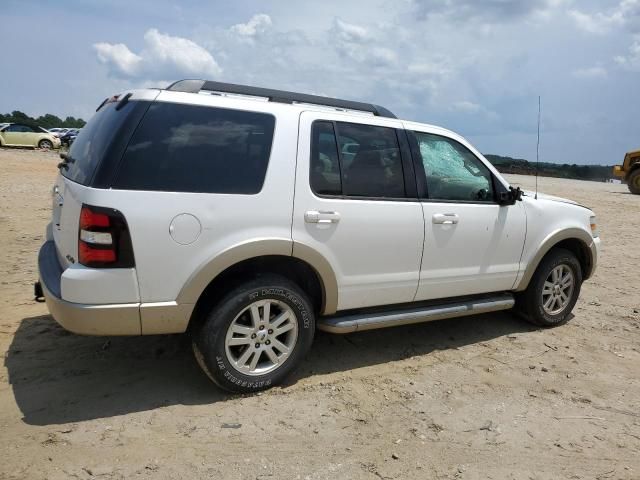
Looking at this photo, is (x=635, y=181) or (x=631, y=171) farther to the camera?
(x=631, y=171)

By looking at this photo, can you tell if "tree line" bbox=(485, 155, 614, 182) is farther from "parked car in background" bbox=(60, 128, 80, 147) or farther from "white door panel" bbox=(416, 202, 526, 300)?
"parked car in background" bbox=(60, 128, 80, 147)

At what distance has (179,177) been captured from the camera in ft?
10.7

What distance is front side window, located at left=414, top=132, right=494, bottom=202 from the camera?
4.36 m

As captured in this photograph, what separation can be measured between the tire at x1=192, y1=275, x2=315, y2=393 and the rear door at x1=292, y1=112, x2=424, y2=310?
0.33m

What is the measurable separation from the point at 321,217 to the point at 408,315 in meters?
1.14

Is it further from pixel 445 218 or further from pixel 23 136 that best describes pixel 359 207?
pixel 23 136

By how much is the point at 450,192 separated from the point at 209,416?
8.34ft

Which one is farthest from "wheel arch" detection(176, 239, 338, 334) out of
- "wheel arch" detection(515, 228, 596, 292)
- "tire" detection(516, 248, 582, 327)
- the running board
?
"tire" detection(516, 248, 582, 327)

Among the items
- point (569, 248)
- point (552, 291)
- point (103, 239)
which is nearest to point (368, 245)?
point (103, 239)

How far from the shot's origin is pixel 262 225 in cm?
346

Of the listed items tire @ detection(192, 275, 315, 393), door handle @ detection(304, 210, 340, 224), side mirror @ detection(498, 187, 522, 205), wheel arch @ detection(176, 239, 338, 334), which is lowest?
tire @ detection(192, 275, 315, 393)

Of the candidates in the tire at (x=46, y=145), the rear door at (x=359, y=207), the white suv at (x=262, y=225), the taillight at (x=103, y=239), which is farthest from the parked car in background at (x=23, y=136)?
the taillight at (x=103, y=239)

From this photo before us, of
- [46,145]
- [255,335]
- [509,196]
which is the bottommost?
[255,335]

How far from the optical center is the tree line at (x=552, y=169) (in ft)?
16.7
